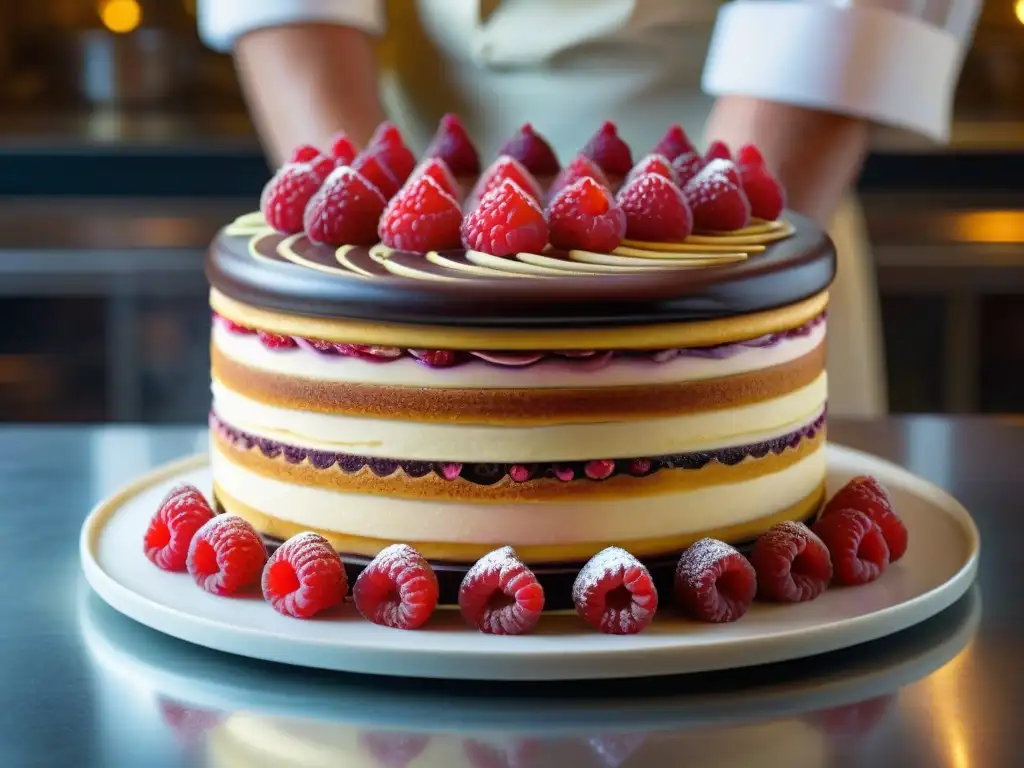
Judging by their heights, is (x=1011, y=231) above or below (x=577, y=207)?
below

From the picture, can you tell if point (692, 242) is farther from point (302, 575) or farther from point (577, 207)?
point (302, 575)

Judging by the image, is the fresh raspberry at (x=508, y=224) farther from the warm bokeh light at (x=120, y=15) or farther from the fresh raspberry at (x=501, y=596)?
the warm bokeh light at (x=120, y=15)

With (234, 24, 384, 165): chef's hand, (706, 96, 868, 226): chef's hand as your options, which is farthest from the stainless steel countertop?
(234, 24, 384, 165): chef's hand

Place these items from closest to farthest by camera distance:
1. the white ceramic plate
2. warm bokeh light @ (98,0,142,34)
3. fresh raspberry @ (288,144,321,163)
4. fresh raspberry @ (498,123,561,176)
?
the white ceramic plate < fresh raspberry @ (288,144,321,163) < fresh raspberry @ (498,123,561,176) < warm bokeh light @ (98,0,142,34)

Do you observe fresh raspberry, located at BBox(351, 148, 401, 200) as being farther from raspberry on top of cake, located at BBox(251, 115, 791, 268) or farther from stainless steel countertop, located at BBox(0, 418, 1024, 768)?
stainless steel countertop, located at BBox(0, 418, 1024, 768)

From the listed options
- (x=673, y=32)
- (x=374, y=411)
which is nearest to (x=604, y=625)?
(x=374, y=411)

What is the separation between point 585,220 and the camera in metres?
1.23

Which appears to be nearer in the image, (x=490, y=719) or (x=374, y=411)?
(x=490, y=719)

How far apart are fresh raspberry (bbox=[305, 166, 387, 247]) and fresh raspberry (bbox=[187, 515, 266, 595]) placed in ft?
0.78

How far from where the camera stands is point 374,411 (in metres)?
1.19

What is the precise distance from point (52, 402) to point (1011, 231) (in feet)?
6.51

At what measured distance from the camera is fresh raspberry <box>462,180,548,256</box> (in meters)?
1.21

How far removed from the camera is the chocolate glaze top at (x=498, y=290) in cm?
112

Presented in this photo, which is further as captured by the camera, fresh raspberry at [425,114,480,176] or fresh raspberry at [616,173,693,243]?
fresh raspberry at [425,114,480,176]
